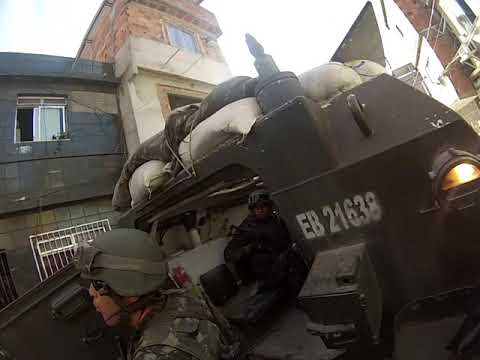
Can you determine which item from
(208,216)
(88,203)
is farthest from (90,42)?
(208,216)

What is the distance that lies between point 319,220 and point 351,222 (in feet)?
0.46

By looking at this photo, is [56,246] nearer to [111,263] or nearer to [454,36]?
[111,263]

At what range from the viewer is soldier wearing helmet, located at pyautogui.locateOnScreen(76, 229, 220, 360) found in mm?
1408

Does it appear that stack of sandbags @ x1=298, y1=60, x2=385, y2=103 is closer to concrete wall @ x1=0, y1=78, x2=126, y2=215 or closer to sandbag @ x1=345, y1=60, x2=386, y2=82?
sandbag @ x1=345, y1=60, x2=386, y2=82

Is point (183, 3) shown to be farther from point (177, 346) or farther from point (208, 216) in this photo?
point (177, 346)

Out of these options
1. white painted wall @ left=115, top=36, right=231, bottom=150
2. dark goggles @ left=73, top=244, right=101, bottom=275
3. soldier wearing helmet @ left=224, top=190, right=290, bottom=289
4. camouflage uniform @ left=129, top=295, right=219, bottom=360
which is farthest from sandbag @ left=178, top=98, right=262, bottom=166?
white painted wall @ left=115, top=36, right=231, bottom=150

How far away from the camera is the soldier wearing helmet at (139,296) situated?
4.62ft

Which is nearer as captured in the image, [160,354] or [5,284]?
[160,354]

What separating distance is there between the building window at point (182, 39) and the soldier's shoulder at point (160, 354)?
1181 centimetres

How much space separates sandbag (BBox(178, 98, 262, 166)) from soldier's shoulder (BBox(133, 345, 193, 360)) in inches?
41.3

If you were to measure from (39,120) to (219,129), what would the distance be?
337 inches

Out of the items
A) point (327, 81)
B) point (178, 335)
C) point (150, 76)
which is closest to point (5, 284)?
point (150, 76)

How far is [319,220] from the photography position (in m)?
1.32

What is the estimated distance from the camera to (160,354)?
4.09ft
